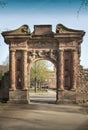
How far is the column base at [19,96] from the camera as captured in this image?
94.9 feet

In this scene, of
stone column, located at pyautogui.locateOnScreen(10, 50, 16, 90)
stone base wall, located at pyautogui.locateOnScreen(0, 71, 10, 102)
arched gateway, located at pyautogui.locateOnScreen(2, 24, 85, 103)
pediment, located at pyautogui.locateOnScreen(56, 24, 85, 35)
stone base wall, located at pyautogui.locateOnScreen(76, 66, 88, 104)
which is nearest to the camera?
pediment, located at pyautogui.locateOnScreen(56, 24, 85, 35)

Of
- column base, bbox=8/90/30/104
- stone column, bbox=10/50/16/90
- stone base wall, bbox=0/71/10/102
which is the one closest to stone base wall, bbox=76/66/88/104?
column base, bbox=8/90/30/104

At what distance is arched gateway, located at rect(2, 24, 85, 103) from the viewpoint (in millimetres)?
28875

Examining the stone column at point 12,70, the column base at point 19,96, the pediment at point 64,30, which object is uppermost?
the pediment at point 64,30

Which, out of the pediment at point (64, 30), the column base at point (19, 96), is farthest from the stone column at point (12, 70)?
the pediment at point (64, 30)

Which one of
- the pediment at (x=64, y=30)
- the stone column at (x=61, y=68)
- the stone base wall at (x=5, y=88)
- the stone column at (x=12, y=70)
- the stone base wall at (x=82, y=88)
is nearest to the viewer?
the pediment at (x=64, y=30)

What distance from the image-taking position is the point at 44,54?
29.6m

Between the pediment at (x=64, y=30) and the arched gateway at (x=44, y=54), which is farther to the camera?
the arched gateway at (x=44, y=54)

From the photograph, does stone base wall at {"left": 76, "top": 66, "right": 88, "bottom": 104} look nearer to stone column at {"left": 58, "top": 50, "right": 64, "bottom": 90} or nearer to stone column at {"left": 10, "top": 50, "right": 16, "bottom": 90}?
stone column at {"left": 58, "top": 50, "right": 64, "bottom": 90}

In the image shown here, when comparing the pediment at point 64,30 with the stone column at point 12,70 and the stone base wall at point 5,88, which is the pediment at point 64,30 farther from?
the stone base wall at point 5,88

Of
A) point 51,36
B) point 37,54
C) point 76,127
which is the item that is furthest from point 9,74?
point 76,127

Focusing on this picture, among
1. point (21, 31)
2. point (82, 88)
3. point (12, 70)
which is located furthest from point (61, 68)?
point (21, 31)

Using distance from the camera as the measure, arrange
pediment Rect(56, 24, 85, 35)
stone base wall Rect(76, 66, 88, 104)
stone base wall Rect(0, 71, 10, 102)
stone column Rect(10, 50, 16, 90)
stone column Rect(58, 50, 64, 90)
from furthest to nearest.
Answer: stone base wall Rect(0, 71, 10, 102), stone column Rect(10, 50, 16, 90), stone column Rect(58, 50, 64, 90), stone base wall Rect(76, 66, 88, 104), pediment Rect(56, 24, 85, 35)

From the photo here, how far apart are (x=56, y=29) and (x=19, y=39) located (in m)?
3.37
